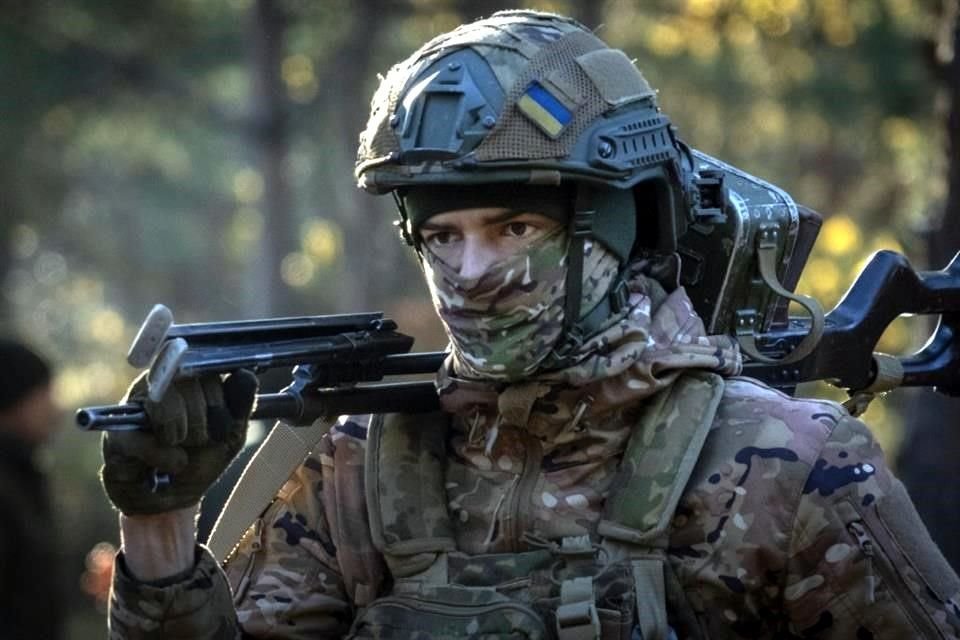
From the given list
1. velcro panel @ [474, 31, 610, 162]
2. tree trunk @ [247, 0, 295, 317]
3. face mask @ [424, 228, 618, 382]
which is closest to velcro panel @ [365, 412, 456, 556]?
face mask @ [424, 228, 618, 382]

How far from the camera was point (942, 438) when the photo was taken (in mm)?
8281

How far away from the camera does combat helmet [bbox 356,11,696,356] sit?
4.27 meters

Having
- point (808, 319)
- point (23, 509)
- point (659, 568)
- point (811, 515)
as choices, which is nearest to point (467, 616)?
point (659, 568)

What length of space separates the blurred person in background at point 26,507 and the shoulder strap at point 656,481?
403cm

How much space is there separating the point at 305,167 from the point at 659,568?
1921 centimetres

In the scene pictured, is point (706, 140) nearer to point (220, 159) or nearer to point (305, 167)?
point (305, 167)

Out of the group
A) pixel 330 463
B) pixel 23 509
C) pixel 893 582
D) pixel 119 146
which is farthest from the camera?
pixel 119 146

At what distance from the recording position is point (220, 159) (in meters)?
26.6

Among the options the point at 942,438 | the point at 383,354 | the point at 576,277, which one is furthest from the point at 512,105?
the point at 942,438

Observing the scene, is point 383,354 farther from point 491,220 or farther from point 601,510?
point 601,510

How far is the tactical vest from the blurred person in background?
361 cm

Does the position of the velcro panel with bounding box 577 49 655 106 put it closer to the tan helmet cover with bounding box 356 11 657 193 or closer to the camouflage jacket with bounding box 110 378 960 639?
the tan helmet cover with bounding box 356 11 657 193

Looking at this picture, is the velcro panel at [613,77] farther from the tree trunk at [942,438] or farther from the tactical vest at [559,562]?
the tree trunk at [942,438]

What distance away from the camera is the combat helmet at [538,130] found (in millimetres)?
4270
